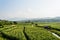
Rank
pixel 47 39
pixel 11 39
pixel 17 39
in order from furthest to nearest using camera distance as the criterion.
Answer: pixel 11 39
pixel 17 39
pixel 47 39

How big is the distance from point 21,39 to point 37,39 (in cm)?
540

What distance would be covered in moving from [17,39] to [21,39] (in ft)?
7.87

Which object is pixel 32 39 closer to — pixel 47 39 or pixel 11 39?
pixel 47 39

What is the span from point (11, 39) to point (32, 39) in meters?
9.78

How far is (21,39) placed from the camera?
1479 inches

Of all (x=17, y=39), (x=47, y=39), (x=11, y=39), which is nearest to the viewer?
(x=47, y=39)

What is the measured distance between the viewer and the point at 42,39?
3638 centimetres

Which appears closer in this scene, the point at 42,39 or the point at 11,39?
→ the point at 42,39

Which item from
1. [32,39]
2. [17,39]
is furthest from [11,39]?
[32,39]

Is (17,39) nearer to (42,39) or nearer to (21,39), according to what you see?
(21,39)

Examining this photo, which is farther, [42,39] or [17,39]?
[17,39]

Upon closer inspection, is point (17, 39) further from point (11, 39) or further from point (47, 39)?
point (47, 39)

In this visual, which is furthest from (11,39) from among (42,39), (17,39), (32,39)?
(42,39)

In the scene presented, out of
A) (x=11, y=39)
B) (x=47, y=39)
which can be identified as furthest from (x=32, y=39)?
(x=11, y=39)
